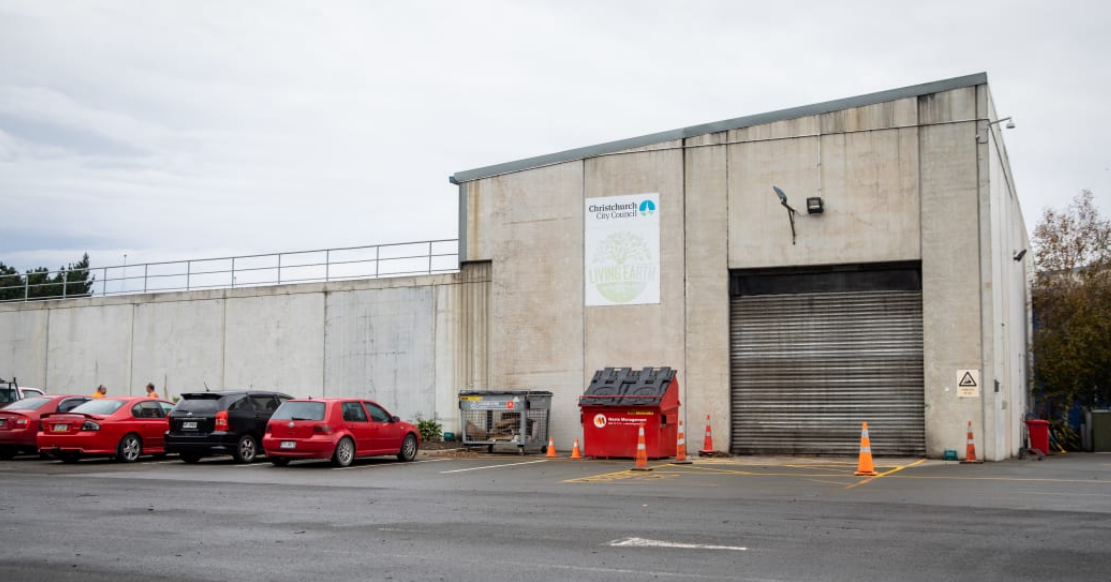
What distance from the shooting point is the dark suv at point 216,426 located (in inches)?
837

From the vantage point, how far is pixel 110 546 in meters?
9.12

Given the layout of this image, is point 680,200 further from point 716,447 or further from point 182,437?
point 182,437

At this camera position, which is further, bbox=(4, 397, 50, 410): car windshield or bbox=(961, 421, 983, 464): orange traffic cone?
bbox=(4, 397, 50, 410): car windshield

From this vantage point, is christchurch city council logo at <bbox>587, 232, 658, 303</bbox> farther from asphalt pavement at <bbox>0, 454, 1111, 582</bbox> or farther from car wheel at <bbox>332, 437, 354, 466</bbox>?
car wheel at <bbox>332, 437, 354, 466</bbox>

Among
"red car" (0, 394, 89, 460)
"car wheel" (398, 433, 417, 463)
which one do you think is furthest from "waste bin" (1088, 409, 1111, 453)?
"red car" (0, 394, 89, 460)

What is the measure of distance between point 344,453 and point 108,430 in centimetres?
517

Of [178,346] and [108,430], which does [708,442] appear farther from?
[178,346]

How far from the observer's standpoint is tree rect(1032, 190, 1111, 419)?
32.2 meters

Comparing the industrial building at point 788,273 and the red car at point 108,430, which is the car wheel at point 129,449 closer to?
the red car at point 108,430

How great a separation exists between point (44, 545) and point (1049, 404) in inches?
1350

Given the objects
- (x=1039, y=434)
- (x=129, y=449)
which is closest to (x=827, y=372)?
(x=1039, y=434)

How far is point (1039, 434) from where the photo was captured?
27.3 metres

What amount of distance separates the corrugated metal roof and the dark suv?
9119 mm

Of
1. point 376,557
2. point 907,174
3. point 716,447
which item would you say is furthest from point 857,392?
point 376,557
